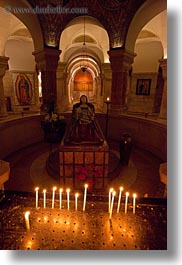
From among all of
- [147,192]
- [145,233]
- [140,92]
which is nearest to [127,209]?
[145,233]

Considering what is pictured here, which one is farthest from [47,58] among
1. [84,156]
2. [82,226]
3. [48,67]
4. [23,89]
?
[82,226]

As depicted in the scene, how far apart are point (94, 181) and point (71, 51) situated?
41.9ft

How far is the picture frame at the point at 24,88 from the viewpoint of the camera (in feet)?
39.5

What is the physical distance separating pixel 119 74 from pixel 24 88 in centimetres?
796

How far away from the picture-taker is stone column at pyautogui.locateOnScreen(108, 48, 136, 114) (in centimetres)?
678

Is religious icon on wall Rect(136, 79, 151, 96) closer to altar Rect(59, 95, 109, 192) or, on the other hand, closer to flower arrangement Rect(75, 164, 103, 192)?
altar Rect(59, 95, 109, 192)

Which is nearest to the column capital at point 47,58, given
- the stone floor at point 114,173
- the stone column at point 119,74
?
the stone column at point 119,74

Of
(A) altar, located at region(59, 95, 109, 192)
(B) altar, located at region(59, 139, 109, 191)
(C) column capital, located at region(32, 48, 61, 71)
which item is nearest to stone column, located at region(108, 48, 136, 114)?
(C) column capital, located at region(32, 48, 61, 71)

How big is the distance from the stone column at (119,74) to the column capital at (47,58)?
2124 millimetres

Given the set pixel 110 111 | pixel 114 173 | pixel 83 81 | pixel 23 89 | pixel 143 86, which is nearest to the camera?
pixel 114 173

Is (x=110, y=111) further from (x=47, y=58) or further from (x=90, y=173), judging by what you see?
(x=90, y=173)

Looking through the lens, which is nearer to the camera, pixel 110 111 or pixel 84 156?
pixel 84 156

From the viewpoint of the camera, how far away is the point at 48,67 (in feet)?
22.4

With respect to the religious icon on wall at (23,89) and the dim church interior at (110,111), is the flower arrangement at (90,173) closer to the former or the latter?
the dim church interior at (110,111)
